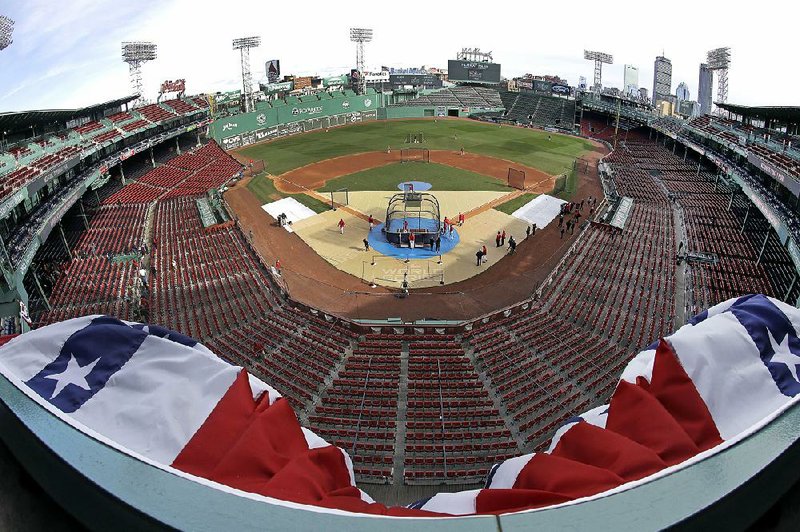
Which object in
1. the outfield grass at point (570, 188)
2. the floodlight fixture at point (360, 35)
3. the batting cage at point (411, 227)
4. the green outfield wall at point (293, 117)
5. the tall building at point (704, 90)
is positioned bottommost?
the batting cage at point (411, 227)

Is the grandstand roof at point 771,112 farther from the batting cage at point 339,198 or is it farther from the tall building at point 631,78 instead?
the tall building at point 631,78

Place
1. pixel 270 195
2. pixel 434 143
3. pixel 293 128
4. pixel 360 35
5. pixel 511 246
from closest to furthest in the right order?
pixel 511 246 < pixel 270 195 < pixel 434 143 < pixel 293 128 < pixel 360 35

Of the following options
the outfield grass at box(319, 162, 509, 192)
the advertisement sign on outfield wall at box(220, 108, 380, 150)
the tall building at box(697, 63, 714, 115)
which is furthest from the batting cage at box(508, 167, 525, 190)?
the tall building at box(697, 63, 714, 115)

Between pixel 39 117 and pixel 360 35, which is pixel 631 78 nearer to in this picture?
pixel 360 35

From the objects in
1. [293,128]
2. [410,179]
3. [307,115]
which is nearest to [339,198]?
[410,179]

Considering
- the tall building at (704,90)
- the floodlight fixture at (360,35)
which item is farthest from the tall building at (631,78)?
the floodlight fixture at (360,35)

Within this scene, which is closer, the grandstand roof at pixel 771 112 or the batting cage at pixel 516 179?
the grandstand roof at pixel 771 112
